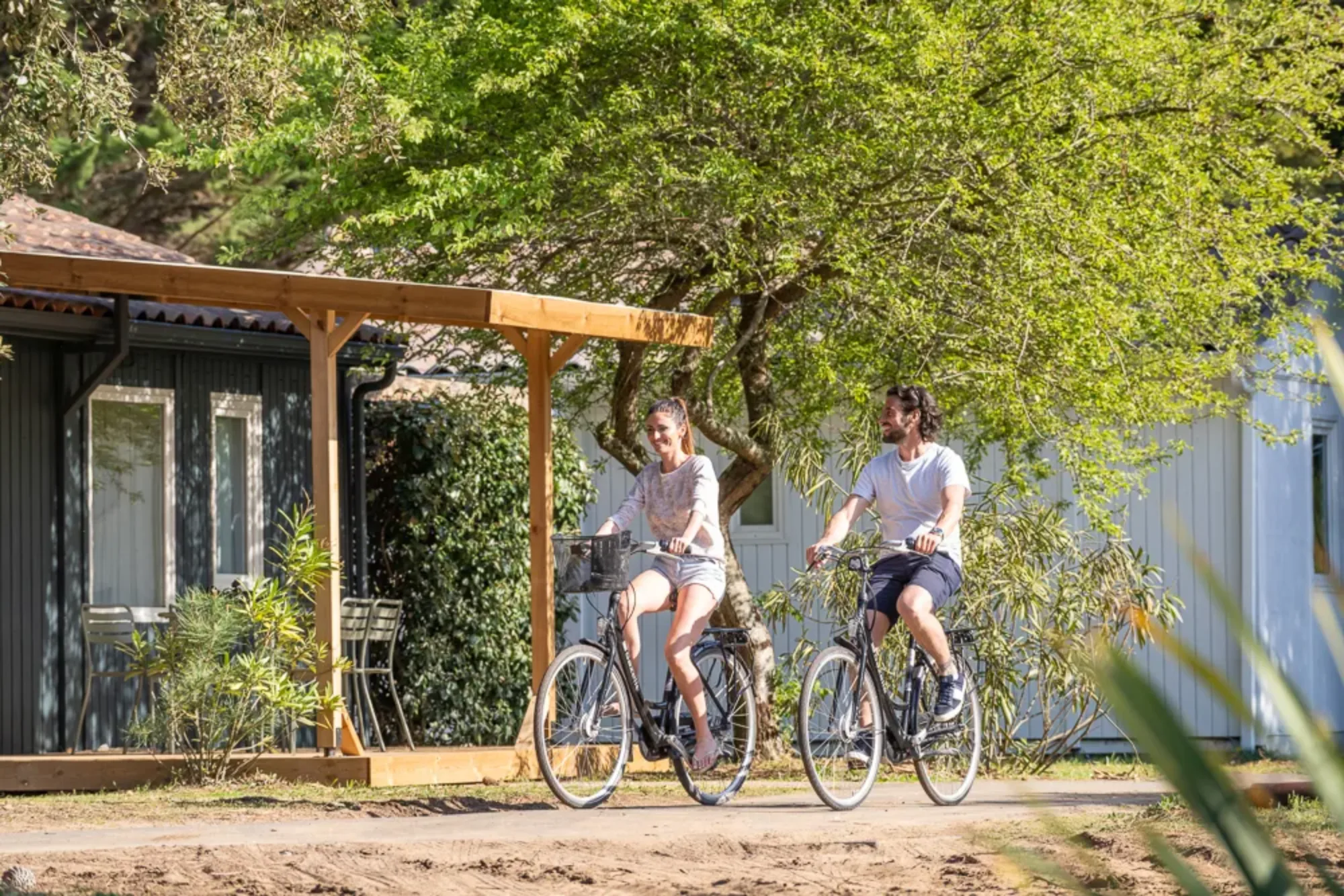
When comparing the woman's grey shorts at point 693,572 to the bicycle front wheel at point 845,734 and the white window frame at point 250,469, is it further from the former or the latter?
the white window frame at point 250,469

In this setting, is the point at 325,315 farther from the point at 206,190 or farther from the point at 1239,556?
the point at 206,190

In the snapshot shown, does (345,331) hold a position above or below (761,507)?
above

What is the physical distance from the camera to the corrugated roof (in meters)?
13.3

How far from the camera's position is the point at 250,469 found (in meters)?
15.4

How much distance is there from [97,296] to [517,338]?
3.58m

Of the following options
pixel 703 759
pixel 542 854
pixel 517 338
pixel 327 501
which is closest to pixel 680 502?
pixel 703 759

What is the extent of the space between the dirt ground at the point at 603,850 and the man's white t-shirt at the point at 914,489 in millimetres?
1237

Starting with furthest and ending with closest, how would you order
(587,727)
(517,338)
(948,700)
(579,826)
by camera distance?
(517,338), (948,700), (587,727), (579,826)

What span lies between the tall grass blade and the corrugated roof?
38.7 feet

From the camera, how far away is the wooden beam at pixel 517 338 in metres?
11.7

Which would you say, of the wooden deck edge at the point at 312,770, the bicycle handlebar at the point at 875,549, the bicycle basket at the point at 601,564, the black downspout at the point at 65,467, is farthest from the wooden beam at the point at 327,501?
the bicycle handlebar at the point at 875,549

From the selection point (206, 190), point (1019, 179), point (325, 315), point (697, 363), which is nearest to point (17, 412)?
point (325, 315)

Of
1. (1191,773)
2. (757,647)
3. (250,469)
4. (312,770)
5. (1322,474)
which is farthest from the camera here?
(1322,474)

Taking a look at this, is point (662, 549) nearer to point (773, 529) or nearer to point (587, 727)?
point (587, 727)
